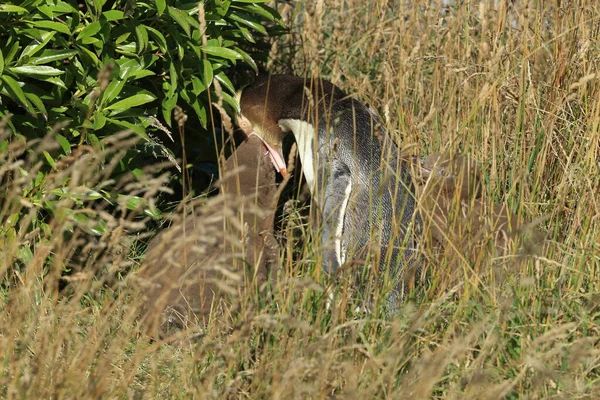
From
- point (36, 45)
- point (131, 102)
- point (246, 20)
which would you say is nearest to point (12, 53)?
point (36, 45)

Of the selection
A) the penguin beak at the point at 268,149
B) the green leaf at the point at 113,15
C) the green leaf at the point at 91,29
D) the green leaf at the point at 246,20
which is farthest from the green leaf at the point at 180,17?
the penguin beak at the point at 268,149

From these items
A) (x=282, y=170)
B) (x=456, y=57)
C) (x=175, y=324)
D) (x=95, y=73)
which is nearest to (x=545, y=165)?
(x=456, y=57)

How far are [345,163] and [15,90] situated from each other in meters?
1.69

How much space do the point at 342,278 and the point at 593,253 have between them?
1.00 metres

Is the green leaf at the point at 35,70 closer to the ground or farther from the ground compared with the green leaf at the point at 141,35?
closer to the ground

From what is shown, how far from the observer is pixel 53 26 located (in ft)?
12.4

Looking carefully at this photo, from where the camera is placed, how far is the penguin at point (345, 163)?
3.63 m

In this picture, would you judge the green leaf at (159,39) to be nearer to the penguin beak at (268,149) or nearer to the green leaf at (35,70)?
the green leaf at (35,70)

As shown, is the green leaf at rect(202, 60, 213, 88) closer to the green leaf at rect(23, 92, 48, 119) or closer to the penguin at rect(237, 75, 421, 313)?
the penguin at rect(237, 75, 421, 313)

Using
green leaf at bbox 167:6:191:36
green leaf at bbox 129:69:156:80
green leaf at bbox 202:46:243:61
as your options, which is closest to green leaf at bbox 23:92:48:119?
green leaf at bbox 129:69:156:80

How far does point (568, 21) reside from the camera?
451 cm

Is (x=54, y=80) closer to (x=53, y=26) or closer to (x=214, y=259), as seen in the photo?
(x=53, y=26)

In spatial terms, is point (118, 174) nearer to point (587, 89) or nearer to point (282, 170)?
point (282, 170)

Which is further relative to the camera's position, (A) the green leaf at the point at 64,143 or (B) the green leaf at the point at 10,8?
(A) the green leaf at the point at 64,143
